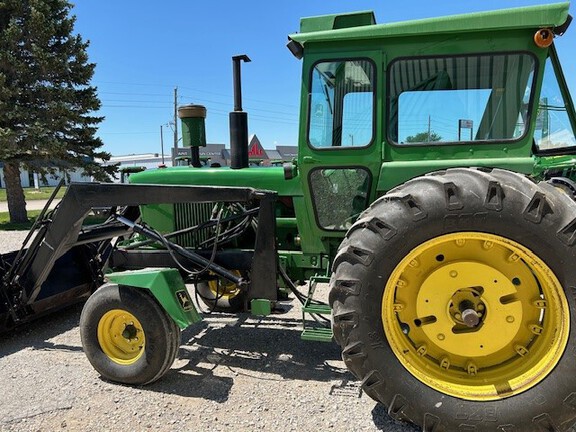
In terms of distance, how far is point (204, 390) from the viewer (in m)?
3.44

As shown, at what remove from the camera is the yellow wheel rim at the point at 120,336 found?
3.60 meters

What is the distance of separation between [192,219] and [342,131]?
70.0 inches

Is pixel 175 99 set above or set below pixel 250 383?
above

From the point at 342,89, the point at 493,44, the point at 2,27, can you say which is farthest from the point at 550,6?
the point at 2,27

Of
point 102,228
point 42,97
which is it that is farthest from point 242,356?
point 42,97

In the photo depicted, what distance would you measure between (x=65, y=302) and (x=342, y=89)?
3.90 metres

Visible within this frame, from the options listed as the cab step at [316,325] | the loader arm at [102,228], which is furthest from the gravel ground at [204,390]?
the loader arm at [102,228]

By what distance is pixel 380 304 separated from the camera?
8.81 feet

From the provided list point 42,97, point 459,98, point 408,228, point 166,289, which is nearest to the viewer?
point 408,228

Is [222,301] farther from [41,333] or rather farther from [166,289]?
[41,333]

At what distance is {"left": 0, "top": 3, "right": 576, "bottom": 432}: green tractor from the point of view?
2.53 meters

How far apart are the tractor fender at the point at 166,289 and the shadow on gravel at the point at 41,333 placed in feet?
4.57

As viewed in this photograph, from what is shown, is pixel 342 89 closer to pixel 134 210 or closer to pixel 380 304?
pixel 380 304

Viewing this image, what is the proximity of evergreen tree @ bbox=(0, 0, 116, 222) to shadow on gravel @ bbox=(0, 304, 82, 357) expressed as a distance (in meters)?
11.9
